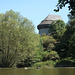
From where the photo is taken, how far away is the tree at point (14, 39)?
28816mm

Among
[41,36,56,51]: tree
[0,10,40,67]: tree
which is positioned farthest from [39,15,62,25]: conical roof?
[0,10,40,67]: tree

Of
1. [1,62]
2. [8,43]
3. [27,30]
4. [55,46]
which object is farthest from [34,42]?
[55,46]

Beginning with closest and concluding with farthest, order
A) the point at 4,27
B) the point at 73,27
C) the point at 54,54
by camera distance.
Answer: the point at 4,27 → the point at 54,54 → the point at 73,27

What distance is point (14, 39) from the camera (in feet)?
95.7

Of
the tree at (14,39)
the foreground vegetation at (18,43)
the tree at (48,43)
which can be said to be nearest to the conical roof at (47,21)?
the tree at (48,43)

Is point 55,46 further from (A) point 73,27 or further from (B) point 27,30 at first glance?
(B) point 27,30

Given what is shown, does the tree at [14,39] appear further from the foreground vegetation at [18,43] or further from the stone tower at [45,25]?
the stone tower at [45,25]

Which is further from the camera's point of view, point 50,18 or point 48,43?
point 50,18

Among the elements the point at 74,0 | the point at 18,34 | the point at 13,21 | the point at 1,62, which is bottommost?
the point at 1,62

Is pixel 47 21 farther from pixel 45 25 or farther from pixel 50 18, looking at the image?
pixel 45 25

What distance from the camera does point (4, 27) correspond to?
28.6 meters

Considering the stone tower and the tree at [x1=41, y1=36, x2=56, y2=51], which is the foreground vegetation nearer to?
the tree at [x1=41, y1=36, x2=56, y2=51]

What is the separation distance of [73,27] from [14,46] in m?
15.7

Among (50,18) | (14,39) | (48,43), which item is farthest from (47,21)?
(14,39)
